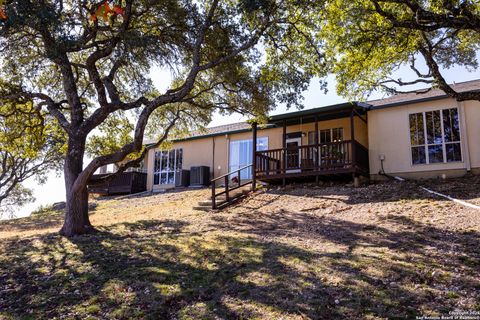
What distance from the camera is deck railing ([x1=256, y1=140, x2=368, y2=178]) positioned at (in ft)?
46.5

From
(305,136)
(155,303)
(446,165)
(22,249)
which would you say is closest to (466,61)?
(446,165)

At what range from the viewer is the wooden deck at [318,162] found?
1409 cm

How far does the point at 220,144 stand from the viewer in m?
20.8

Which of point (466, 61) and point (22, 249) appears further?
point (466, 61)

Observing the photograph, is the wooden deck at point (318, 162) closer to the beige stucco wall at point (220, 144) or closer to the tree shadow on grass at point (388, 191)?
the tree shadow on grass at point (388, 191)

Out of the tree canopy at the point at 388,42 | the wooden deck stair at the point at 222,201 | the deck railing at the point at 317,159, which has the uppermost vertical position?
the tree canopy at the point at 388,42

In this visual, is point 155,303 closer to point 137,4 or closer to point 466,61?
point 137,4

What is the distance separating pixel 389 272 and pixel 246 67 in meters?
8.71

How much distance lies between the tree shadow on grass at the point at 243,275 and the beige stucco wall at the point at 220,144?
26.8 feet

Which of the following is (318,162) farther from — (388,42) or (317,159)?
(388,42)

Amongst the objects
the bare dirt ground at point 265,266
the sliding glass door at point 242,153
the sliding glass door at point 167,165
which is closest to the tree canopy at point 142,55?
the bare dirt ground at point 265,266

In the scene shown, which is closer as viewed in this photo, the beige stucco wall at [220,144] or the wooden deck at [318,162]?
the wooden deck at [318,162]

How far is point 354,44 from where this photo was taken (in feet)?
35.9

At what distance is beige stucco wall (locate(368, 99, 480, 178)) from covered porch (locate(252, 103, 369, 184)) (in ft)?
1.90
